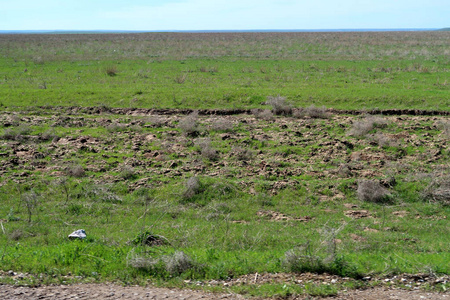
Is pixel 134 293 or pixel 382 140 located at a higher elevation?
pixel 382 140

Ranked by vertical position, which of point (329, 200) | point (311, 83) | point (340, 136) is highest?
point (311, 83)

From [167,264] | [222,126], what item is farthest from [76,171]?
[167,264]

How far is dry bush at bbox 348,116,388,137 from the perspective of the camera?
1680 cm

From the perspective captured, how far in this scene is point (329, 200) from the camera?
40.6 ft

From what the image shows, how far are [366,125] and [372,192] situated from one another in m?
5.32

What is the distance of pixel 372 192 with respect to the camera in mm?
12289

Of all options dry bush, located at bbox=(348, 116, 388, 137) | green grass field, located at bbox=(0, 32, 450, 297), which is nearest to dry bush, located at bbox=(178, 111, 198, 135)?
green grass field, located at bbox=(0, 32, 450, 297)

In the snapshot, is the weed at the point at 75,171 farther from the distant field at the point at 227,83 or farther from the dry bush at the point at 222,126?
the distant field at the point at 227,83

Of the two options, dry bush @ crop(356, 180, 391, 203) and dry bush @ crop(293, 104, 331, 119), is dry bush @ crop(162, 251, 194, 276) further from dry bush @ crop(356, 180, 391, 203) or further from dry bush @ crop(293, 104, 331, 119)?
dry bush @ crop(293, 104, 331, 119)

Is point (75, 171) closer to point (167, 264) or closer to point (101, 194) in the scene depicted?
point (101, 194)

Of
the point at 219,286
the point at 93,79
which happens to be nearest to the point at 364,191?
the point at 219,286

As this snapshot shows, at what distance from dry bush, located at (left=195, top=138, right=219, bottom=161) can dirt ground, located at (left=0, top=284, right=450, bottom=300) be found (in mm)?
8302

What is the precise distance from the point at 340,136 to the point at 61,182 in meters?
10.4

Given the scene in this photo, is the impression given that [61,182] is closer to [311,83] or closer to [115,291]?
[115,291]
